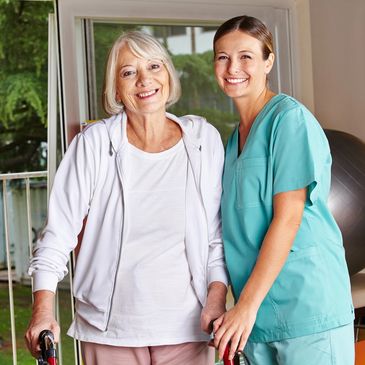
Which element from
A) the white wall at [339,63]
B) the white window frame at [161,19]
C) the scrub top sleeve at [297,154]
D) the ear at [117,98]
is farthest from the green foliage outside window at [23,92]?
the scrub top sleeve at [297,154]

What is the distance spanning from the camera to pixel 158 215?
5.85ft

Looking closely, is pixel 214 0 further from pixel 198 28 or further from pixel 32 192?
pixel 32 192

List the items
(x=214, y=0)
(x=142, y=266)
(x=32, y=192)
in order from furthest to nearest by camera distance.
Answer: (x=32, y=192) → (x=214, y=0) → (x=142, y=266)

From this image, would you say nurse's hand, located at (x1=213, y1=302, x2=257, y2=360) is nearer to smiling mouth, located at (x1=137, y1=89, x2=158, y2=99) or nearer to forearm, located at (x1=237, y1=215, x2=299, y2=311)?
forearm, located at (x1=237, y1=215, x2=299, y2=311)

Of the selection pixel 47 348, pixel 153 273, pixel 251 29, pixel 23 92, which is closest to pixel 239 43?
Answer: pixel 251 29

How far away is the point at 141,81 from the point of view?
1.83 meters

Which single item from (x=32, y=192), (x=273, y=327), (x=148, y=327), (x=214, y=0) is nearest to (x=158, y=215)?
(x=148, y=327)

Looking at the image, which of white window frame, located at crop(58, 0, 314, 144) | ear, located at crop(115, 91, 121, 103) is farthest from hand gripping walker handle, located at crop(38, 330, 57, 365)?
white window frame, located at crop(58, 0, 314, 144)

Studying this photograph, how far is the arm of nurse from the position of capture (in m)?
1.71

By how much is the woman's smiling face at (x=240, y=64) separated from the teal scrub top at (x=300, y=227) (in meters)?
0.07

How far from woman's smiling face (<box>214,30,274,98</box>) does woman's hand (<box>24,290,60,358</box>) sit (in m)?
0.64

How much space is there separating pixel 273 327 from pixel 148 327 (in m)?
0.29

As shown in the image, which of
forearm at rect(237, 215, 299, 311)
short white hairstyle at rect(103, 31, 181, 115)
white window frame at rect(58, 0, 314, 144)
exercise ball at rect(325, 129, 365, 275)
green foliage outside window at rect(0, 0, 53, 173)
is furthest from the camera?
green foliage outside window at rect(0, 0, 53, 173)

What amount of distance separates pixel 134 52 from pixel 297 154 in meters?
0.44
